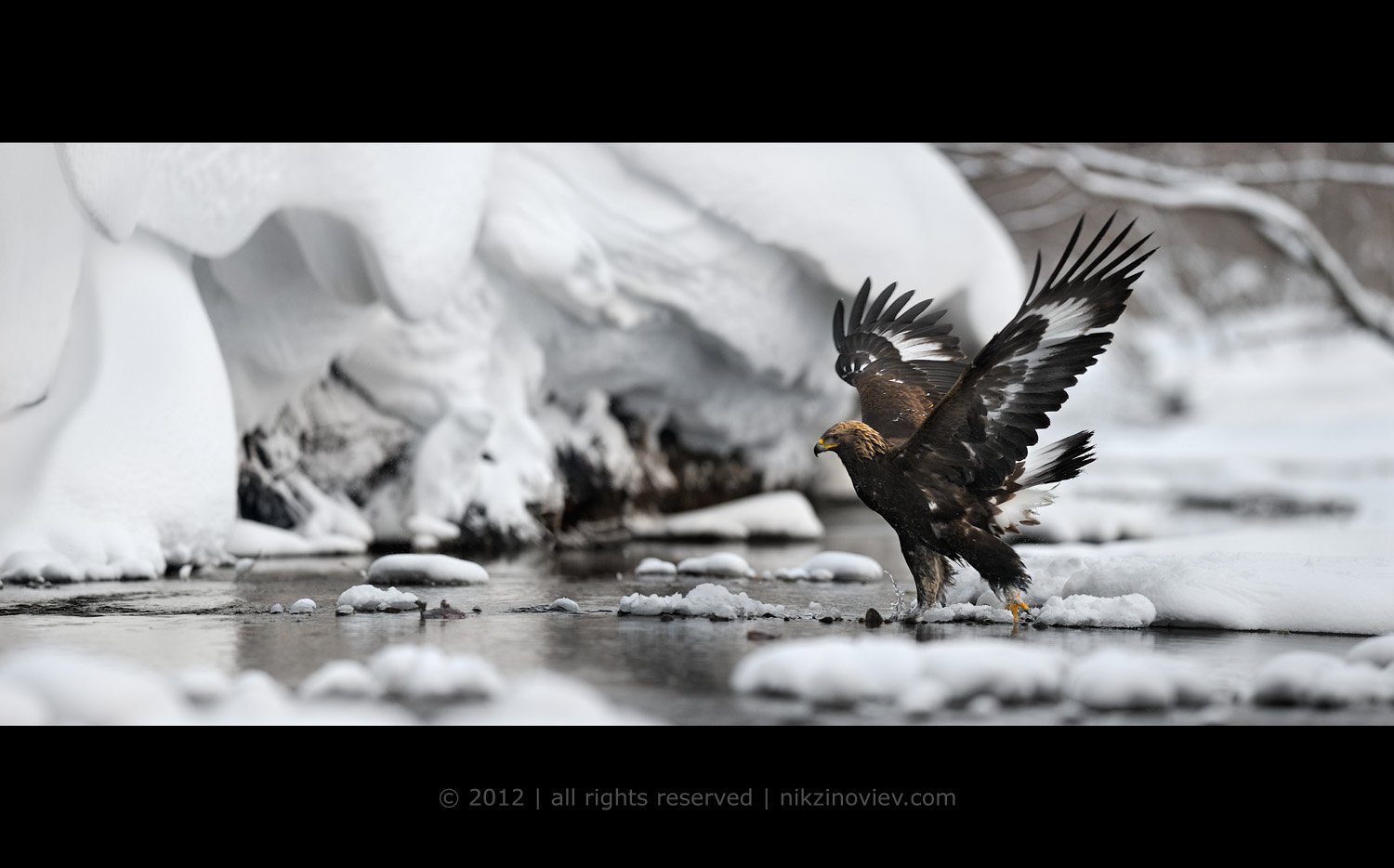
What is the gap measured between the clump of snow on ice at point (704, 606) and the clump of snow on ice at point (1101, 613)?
26.7 inches

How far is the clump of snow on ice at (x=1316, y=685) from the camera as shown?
90.7 inches

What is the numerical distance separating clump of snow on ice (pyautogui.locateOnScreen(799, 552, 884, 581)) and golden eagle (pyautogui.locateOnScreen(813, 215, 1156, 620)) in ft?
3.09

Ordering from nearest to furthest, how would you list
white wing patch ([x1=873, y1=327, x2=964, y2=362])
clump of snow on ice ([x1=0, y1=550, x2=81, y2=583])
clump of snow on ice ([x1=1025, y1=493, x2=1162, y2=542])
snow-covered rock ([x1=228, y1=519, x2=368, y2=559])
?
clump of snow on ice ([x1=0, y1=550, x2=81, y2=583]), white wing patch ([x1=873, y1=327, x2=964, y2=362]), snow-covered rock ([x1=228, y1=519, x2=368, y2=559]), clump of snow on ice ([x1=1025, y1=493, x2=1162, y2=542])

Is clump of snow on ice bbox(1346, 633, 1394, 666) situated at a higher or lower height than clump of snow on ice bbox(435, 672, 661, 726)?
higher

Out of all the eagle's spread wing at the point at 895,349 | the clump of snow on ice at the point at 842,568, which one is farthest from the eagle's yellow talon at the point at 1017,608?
the clump of snow on ice at the point at 842,568

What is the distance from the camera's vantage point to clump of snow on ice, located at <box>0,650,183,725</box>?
211cm

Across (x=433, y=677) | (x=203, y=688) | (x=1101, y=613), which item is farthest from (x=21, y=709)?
(x=1101, y=613)

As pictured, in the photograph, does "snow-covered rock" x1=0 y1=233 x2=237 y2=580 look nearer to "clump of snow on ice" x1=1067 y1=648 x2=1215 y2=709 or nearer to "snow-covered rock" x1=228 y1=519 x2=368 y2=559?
"snow-covered rock" x1=228 y1=519 x2=368 y2=559

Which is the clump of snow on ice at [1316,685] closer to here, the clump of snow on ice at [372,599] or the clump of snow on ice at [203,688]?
the clump of snow on ice at [203,688]

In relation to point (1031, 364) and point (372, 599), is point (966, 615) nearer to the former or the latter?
point (1031, 364)

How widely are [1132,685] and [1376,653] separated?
675 mm

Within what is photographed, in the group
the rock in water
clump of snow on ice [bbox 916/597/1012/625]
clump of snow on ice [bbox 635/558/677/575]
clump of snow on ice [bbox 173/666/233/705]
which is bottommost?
clump of snow on ice [bbox 173/666/233/705]

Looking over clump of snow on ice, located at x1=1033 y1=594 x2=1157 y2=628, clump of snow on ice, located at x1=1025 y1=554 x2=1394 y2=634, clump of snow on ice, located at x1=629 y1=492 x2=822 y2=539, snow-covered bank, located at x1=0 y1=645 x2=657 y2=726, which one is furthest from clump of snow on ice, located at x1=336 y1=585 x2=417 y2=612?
clump of snow on ice, located at x1=629 y1=492 x2=822 y2=539
